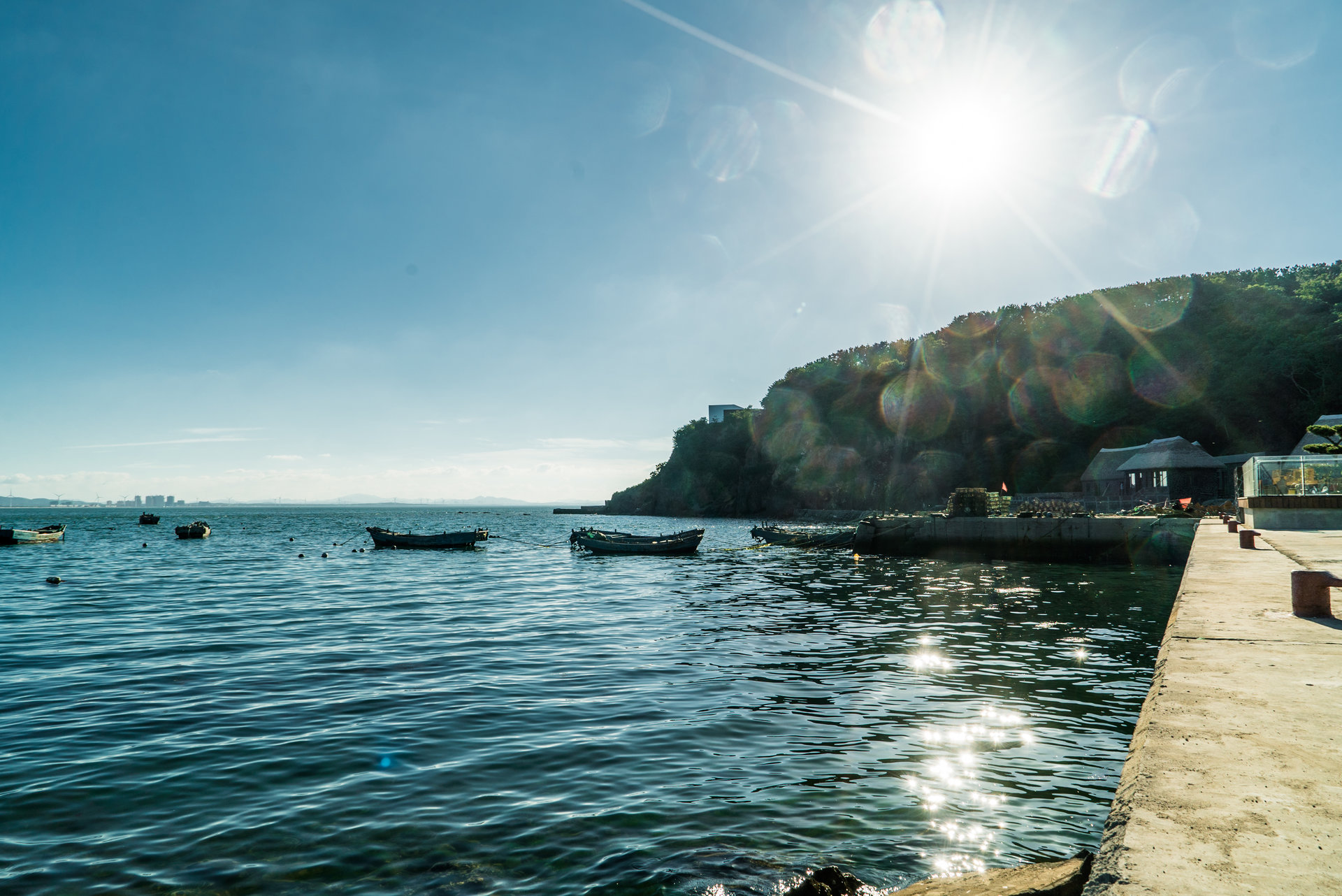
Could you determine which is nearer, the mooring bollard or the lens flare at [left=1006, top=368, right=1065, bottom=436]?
the mooring bollard

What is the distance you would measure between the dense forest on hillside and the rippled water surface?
2729 inches

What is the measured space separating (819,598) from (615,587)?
9.21 m

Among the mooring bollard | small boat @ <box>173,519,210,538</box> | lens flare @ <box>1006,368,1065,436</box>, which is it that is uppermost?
lens flare @ <box>1006,368,1065,436</box>

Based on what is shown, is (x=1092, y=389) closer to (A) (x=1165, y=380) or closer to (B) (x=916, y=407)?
(A) (x=1165, y=380)

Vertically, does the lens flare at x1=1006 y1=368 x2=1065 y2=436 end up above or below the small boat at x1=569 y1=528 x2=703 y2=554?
above

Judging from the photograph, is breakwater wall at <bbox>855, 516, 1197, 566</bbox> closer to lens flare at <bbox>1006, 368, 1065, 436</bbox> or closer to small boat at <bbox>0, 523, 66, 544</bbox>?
lens flare at <bbox>1006, 368, 1065, 436</bbox>

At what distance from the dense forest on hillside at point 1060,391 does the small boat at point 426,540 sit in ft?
213

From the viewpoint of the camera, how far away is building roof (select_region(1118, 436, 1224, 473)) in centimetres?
5541

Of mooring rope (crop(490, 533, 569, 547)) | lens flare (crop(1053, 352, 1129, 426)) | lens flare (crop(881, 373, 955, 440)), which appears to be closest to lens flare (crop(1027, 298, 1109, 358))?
lens flare (crop(1053, 352, 1129, 426))

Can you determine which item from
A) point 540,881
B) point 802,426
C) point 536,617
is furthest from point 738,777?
point 802,426

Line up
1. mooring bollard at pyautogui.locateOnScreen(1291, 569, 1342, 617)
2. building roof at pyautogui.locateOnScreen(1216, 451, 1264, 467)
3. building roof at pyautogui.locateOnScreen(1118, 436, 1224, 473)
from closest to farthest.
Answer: mooring bollard at pyautogui.locateOnScreen(1291, 569, 1342, 617) < building roof at pyautogui.locateOnScreen(1118, 436, 1224, 473) < building roof at pyautogui.locateOnScreen(1216, 451, 1264, 467)

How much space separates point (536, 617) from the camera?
891 inches

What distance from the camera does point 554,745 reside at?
9.81 metres

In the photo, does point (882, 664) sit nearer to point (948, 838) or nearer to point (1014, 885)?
point (948, 838)
